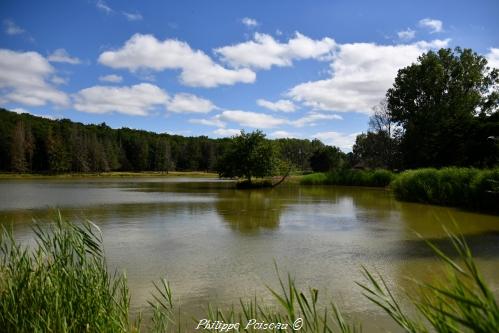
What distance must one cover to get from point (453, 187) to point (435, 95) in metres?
25.2

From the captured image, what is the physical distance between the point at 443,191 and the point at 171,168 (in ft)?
297

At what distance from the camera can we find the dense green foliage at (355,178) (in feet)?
132

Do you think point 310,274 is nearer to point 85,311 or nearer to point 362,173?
point 85,311

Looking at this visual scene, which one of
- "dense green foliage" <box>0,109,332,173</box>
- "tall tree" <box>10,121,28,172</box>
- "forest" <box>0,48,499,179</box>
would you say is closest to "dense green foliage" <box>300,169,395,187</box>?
"forest" <box>0,48,499,179</box>

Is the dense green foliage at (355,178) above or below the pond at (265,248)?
above

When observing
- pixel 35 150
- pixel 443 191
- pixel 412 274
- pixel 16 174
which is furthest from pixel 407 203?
pixel 35 150

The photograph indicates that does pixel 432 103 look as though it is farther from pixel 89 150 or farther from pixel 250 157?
pixel 89 150

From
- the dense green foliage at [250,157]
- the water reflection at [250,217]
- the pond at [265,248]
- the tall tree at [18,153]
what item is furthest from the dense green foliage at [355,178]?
the tall tree at [18,153]

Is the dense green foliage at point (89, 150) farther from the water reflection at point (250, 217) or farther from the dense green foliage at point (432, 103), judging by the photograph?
the water reflection at point (250, 217)

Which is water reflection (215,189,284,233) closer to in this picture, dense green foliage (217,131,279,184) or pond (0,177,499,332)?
pond (0,177,499,332)

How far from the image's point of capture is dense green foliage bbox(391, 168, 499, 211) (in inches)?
779

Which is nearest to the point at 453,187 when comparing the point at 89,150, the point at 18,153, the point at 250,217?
the point at 250,217

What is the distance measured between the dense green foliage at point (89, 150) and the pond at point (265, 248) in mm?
44760

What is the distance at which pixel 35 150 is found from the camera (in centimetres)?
8362
